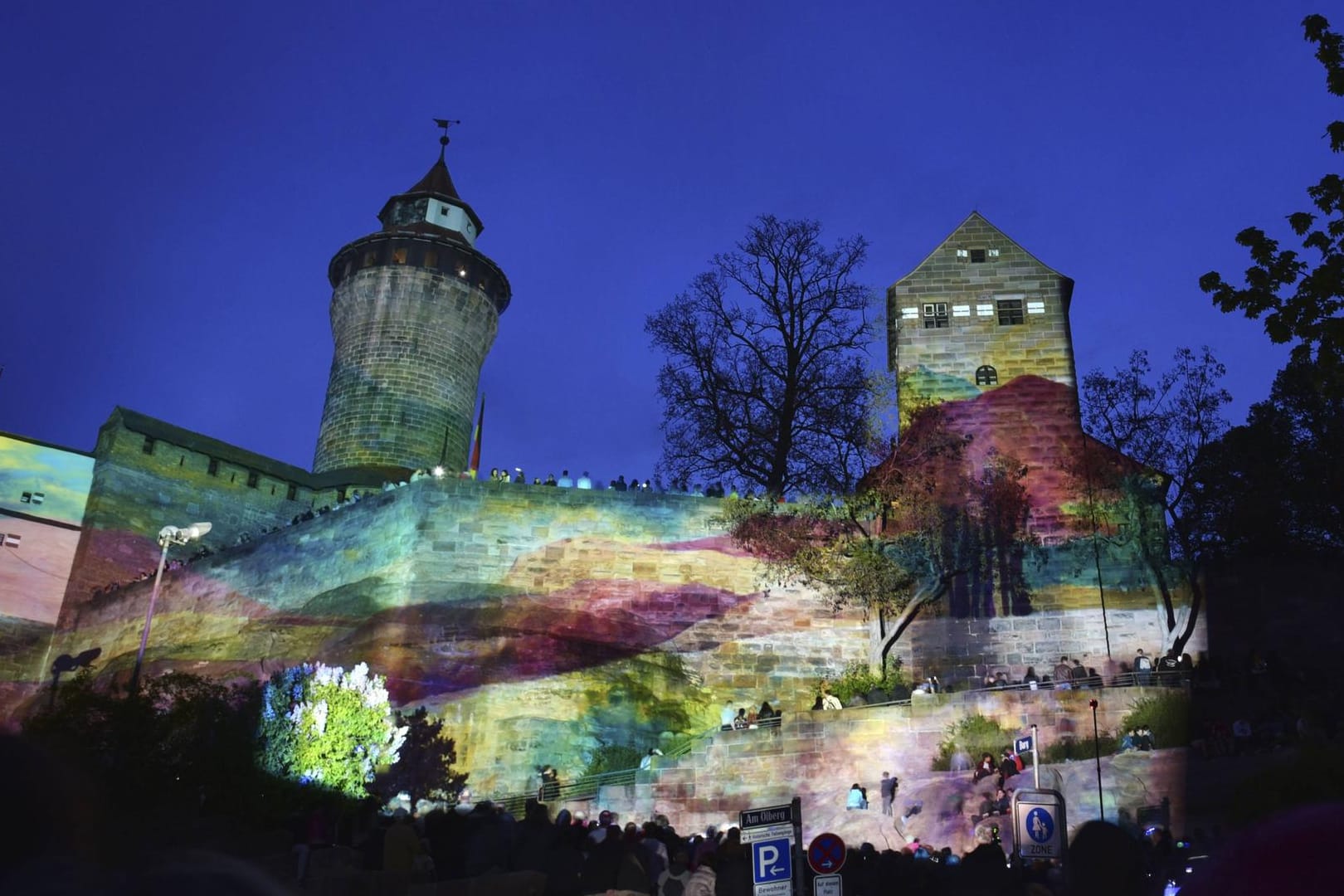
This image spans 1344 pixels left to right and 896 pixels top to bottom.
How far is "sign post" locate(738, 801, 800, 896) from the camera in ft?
30.7

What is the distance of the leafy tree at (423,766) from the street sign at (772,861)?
564 inches

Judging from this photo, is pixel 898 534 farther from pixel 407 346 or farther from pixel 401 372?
pixel 407 346

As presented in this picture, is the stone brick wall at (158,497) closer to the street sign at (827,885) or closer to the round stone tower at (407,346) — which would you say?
the round stone tower at (407,346)

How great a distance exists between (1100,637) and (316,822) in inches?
663

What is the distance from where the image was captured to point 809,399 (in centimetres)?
3181

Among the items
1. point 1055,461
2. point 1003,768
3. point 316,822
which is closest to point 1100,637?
point 1055,461

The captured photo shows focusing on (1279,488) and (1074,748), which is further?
(1279,488)

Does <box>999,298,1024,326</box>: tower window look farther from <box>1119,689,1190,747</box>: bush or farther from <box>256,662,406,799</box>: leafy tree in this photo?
<box>256,662,406,799</box>: leafy tree

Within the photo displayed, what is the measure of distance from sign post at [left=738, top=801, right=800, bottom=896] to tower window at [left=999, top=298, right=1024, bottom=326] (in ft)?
79.1

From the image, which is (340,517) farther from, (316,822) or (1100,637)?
(1100,637)

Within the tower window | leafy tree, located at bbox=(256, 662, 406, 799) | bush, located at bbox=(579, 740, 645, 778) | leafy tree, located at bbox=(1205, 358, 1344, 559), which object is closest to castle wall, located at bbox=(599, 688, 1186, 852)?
bush, located at bbox=(579, 740, 645, 778)

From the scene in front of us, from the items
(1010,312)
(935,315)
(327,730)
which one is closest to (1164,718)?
(1010,312)

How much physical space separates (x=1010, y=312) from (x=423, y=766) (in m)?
18.5

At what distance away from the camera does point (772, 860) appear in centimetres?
945
